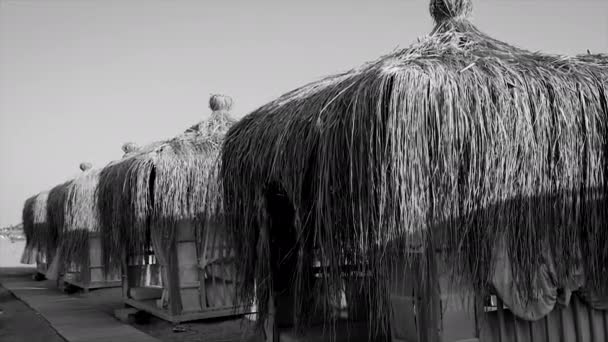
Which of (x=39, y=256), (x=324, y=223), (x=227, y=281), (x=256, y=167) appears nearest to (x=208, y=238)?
(x=227, y=281)

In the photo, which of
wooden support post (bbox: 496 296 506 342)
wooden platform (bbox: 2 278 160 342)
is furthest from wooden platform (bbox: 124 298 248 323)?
wooden support post (bbox: 496 296 506 342)

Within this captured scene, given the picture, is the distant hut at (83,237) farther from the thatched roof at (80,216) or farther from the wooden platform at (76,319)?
the wooden platform at (76,319)

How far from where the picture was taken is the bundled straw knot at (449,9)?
15.0 ft

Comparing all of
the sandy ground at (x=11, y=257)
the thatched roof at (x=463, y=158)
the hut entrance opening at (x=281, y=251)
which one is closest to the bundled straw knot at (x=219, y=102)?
the hut entrance opening at (x=281, y=251)

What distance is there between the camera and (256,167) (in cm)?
468

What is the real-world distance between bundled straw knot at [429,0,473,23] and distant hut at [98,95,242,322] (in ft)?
13.0

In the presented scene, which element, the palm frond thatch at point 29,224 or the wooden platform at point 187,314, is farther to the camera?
the palm frond thatch at point 29,224

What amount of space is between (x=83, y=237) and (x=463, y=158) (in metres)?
10.4

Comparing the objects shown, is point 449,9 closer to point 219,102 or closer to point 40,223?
point 219,102

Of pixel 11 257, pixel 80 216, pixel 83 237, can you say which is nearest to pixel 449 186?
pixel 80 216

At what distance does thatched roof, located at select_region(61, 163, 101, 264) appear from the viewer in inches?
445

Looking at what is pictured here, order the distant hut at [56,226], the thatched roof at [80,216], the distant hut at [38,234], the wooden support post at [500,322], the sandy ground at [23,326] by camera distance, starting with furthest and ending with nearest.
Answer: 1. the distant hut at [38,234]
2. the distant hut at [56,226]
3. the thatched roof at [80,216]
4. the sandy ground at [23,326]
5. the wooden support post at [500,322]

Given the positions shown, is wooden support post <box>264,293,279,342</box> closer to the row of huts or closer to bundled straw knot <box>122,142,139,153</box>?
the row of huts

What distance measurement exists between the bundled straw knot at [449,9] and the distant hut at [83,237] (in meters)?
7.90
